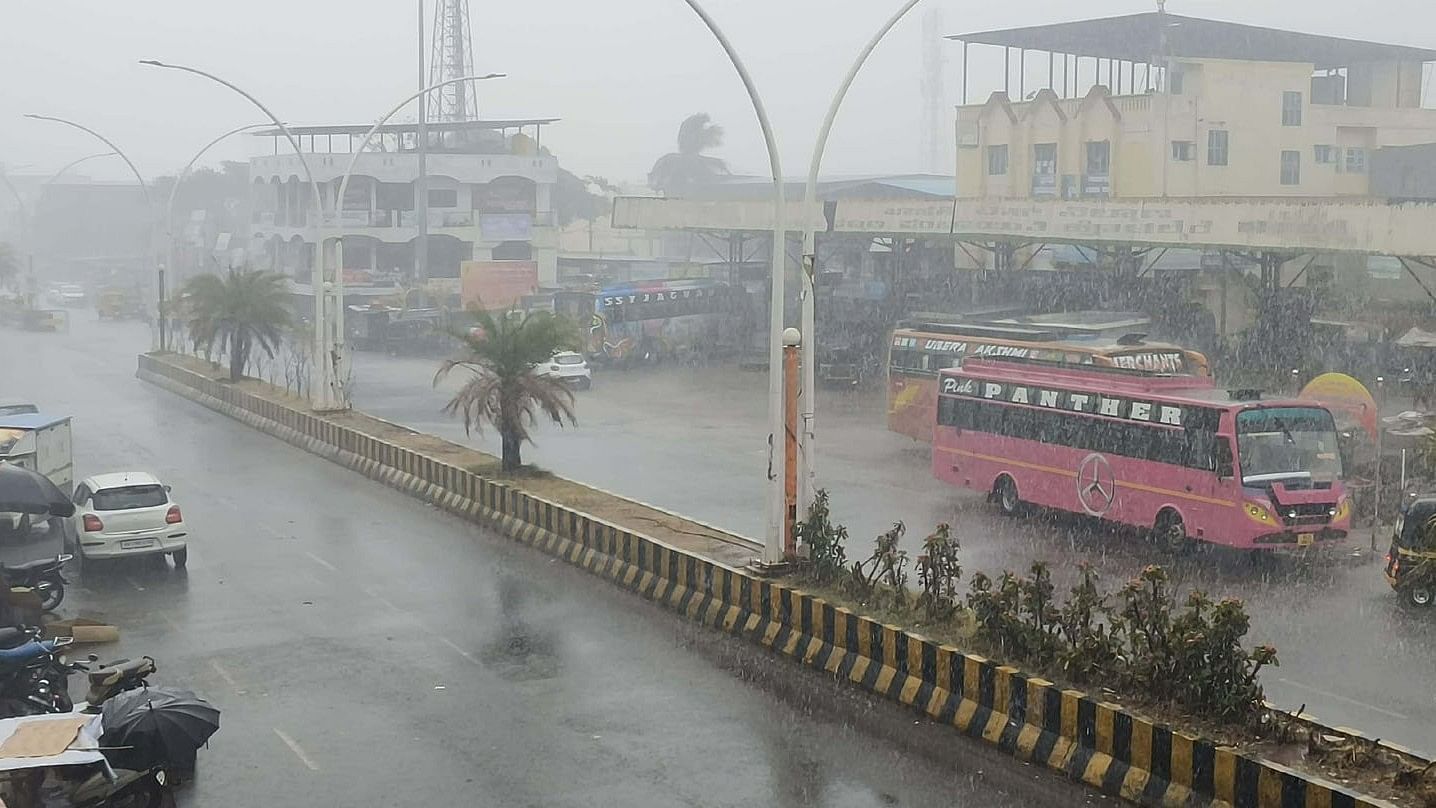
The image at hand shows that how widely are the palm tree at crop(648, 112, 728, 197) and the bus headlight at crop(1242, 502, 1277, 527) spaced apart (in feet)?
311

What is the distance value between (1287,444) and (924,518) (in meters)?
5.75

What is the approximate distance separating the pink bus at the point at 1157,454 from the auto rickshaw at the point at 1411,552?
145 cm

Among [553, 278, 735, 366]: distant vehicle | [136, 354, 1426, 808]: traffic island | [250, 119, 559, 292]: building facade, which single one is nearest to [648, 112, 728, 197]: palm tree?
[250, 119, 559, 292]: building facade

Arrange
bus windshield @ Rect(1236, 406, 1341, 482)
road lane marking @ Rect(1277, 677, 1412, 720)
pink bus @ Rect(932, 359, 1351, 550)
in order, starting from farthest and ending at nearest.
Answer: bus windshield @ Rect(1236, 406, 1341, 482), pink bus @ Rect(932, 359, 1351, 550), road lane marking @ Rect(1277, 677, 1412, 720)

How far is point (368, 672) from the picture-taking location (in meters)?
14.8

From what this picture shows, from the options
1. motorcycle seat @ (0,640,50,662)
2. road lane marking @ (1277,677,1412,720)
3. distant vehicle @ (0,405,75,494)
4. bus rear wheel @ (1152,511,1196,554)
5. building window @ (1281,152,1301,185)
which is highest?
building window @ (1281,152,1301,185)

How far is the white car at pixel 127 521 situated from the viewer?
63.6ft

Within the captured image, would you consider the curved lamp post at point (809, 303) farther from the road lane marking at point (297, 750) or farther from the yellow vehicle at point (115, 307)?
the yellow vehicle at point (115, 307)

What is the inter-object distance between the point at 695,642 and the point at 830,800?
488cm

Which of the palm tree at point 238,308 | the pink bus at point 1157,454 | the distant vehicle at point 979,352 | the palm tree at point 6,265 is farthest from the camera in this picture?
the palm tree at point 6,265

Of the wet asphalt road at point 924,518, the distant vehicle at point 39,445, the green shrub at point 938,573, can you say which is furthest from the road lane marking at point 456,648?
the distant vehicle at point 39,445

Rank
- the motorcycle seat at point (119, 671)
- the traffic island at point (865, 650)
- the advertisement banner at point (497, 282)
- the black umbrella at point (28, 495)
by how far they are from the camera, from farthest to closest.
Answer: the advertisement banner at point (497, 282) < the black umbrella at point (28, 495) < the motorcycle seat at point (119, 671) < the traffic island at point (865, 650)

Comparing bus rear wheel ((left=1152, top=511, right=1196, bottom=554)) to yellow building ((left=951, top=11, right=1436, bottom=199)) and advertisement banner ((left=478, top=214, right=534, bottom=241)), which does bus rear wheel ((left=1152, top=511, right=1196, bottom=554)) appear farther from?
advertisement banner ((left=478, top=214, right=534, bottom=241))

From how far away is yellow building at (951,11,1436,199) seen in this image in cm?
4594
